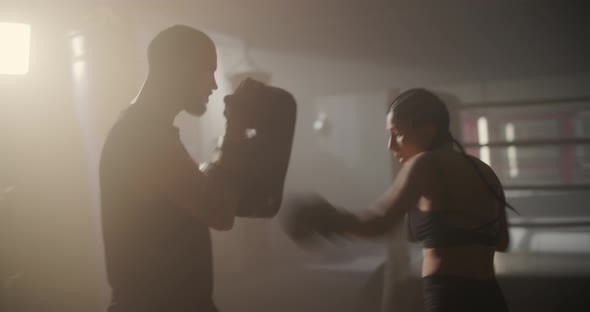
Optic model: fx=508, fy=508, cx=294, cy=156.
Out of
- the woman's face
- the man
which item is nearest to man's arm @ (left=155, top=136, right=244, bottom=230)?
the man

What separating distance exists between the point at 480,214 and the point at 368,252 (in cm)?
22

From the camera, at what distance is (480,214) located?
31.4 inches

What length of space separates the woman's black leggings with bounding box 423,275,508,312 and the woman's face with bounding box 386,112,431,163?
203 mm

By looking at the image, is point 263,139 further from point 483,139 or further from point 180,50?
point 483,139

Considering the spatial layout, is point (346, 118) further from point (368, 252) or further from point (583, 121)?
point (583, 121)

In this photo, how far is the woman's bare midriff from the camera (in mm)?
788

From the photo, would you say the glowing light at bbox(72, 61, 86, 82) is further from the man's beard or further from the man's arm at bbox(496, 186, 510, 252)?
the man's arm at bbox(496, 186, 510, 252)

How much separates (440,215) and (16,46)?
3.24 ft

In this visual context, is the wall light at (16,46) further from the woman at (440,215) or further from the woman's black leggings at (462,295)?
the woman's black leggings at (462,295)

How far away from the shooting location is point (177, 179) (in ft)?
2.70

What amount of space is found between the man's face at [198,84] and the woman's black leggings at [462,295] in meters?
0.50

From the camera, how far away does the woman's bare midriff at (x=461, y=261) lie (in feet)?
2.58

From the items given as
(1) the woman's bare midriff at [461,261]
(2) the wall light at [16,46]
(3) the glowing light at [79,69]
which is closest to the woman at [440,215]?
(1) the woman's bare midriff at [461,261]

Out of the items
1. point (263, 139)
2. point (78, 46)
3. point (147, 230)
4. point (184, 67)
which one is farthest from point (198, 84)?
point (78, 46)
